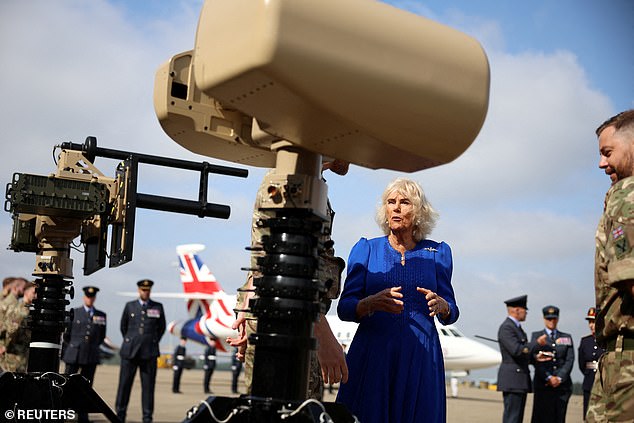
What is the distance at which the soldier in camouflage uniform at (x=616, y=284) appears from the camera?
237 centimetres

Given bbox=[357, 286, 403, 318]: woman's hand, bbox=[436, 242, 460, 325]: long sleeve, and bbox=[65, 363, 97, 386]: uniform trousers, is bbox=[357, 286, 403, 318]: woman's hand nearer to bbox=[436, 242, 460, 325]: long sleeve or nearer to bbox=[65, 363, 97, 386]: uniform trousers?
bbox=[436, 242, 460, 325]: long sleeve

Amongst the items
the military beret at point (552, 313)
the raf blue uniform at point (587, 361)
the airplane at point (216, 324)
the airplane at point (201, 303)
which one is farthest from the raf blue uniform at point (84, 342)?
the airplane at point (201, 303)

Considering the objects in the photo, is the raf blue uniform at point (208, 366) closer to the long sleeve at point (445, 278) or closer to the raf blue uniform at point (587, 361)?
the raf blue uniform at point (587, 361)

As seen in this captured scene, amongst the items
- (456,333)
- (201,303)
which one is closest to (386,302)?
(456,333)

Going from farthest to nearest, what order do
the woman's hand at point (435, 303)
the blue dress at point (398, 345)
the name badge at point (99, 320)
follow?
the name badge at point (99, 320) < the blue dress at point (398, 345) < the woman's hand at point (435, 303)

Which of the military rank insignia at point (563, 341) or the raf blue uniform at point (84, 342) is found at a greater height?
the military rank insignia at point (563, 341)

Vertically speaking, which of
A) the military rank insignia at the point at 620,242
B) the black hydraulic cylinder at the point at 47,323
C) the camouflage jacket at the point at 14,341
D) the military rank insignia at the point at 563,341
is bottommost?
the camouflage jacket at the point at 14,341

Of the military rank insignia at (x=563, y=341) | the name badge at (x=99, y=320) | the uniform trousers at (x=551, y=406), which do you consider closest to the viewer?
the uniform trousers at (x=551, y=406)

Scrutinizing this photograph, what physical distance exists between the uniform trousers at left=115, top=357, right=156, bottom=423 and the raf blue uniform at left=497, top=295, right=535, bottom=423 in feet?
15.8

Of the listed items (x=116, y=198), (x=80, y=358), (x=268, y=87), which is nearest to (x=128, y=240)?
(x=116, y=198)

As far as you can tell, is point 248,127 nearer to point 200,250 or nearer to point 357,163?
point 357,163

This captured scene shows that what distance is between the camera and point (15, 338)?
911 cm

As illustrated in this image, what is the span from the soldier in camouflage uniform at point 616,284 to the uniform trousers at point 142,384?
9.10 meters

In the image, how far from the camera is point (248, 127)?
2686mm
